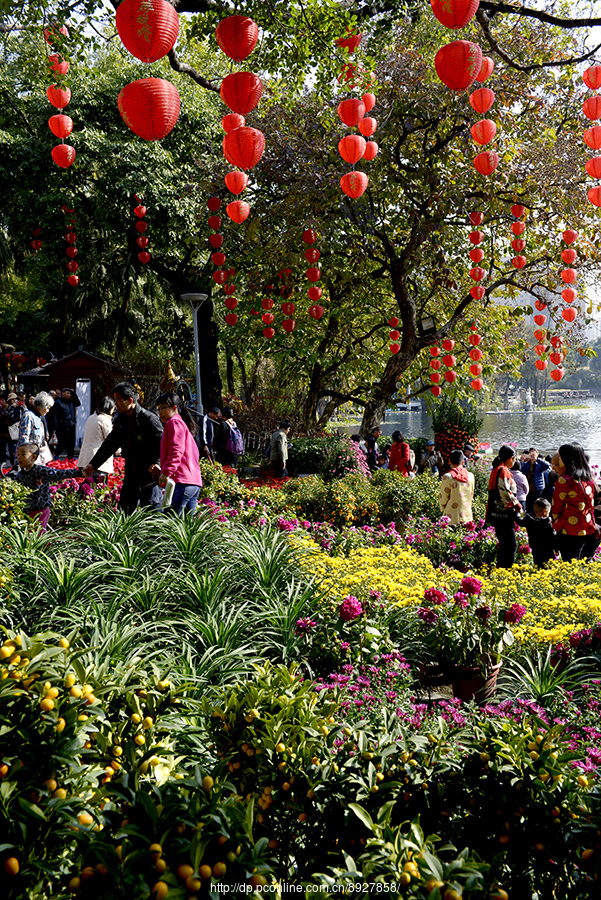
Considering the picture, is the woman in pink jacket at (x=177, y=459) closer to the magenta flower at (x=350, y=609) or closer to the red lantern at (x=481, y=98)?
the magenta flower at (x=350, y=609)

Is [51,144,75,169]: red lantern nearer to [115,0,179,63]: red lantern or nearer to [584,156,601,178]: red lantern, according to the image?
[115,0,179,63]: red lantern

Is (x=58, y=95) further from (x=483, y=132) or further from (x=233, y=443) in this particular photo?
(x=233, y=443)

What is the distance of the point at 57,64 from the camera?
6727 millimetres

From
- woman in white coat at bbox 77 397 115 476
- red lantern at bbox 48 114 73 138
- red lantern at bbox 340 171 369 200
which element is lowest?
woman in white coat at bbox 77 397 115 476

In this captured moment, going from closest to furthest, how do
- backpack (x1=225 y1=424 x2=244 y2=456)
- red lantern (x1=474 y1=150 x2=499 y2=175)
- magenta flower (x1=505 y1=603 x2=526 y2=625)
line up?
magenta flower (x1=505 y1=603 x2=526 y2=625) < red lantern (x1=474 y1=150 x2=499 y2=175) < backpack (x1=225 y1=424 x2=244 y2=456)

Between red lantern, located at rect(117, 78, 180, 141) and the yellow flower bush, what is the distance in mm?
3618

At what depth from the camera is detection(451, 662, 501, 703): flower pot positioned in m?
4.47

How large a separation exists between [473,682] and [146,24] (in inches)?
190

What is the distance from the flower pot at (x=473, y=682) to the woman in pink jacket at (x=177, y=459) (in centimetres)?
327

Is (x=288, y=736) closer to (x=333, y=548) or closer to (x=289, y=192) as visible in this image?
(x=333, y=548)

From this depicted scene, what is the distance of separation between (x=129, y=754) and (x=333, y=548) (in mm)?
5581

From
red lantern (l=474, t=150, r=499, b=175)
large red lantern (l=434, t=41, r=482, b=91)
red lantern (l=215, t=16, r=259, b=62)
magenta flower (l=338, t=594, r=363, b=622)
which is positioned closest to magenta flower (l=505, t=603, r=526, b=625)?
magenta flower (l=338, t=594, r=363, b=622)

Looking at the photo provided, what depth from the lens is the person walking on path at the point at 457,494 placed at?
348 inches

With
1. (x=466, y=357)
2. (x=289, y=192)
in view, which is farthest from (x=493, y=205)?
(x=466, y=357)
